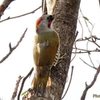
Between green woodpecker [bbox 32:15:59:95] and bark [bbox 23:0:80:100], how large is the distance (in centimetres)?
11

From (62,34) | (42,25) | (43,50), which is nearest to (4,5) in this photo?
(62,34)

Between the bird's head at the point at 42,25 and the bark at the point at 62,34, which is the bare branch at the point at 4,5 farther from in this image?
the bird's head at the point at 42,25

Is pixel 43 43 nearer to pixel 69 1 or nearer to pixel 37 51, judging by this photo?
pixel 37 51

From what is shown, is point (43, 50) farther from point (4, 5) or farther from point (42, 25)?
point (4, 5)

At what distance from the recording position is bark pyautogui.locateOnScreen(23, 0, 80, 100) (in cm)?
242

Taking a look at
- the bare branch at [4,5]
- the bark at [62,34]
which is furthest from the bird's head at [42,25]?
the bare branch at [4,5]

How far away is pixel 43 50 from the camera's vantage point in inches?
129

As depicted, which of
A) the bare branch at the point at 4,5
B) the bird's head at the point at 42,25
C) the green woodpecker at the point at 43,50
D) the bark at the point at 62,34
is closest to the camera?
the bare branch at the point at 4,5

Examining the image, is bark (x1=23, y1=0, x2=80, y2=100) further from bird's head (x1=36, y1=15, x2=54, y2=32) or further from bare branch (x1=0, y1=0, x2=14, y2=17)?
bare branch (x1=0, y1=0, x2=14, y2=17)

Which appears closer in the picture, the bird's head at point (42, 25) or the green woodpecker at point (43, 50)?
the green woodpecker at point (43, 50)

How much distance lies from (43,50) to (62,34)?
394 mm

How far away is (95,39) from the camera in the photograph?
3.31 meters

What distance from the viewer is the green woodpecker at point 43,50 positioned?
9.57 feet

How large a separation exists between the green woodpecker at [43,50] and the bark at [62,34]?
0.11 m
